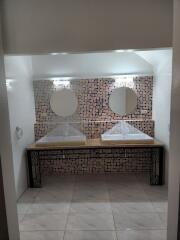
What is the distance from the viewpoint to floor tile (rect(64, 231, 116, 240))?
2051 mm

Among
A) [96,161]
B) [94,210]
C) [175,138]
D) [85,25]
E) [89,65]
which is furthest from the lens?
[96,161]

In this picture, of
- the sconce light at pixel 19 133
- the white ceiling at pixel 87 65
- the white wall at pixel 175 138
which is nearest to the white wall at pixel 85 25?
the white wall at pixel 175 138

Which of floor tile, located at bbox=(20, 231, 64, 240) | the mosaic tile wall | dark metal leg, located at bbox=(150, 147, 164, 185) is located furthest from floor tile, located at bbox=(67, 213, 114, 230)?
the mosaic tile wall

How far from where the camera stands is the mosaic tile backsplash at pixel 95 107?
3582 mm

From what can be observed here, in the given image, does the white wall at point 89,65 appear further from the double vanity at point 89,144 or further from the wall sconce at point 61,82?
the double vanity at point 89,144

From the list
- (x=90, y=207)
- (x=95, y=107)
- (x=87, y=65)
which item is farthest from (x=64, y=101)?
(x=90, y=207)

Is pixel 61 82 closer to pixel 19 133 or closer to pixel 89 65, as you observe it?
pixel 89 65

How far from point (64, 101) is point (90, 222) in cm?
212

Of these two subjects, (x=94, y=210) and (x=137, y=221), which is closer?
(x=137, y=221)

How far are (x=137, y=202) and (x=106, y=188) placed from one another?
2.01 feet

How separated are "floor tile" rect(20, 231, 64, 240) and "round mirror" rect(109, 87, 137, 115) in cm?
224

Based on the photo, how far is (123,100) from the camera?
358 centimetres

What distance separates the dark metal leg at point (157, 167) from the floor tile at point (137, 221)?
873mm

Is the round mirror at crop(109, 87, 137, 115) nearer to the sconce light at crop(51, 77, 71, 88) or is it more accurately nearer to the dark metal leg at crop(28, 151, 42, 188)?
the sconce light at crop(51, 77, 71, 88)
